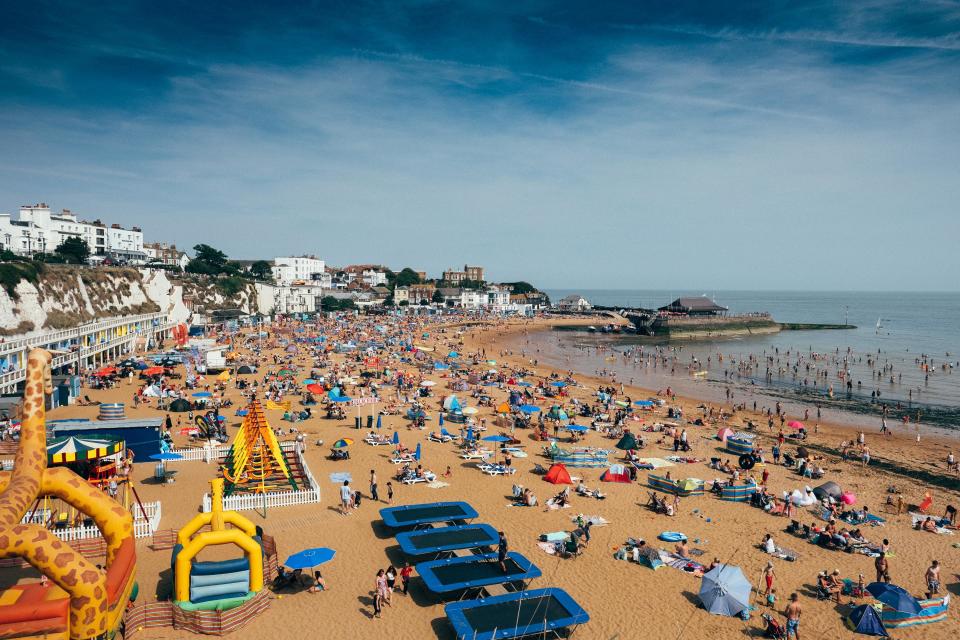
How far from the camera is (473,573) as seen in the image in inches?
504

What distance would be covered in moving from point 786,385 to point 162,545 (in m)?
44.5

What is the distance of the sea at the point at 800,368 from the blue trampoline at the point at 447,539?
26998 mm

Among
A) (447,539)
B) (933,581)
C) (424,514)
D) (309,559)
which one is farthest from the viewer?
(424,514)

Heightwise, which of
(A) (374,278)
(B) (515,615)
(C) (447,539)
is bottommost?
(B) (515,615)

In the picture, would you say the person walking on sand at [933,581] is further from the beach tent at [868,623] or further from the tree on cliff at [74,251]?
the tree on cliff at [74,251]

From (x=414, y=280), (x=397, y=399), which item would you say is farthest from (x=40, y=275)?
(x=414, y=280)

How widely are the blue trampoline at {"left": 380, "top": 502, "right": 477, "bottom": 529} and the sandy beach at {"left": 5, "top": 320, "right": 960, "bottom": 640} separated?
481 millimetres

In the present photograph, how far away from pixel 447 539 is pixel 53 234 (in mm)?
104578

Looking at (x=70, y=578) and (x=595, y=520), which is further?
(x=595, y=520)

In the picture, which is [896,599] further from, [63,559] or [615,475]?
[63,559]

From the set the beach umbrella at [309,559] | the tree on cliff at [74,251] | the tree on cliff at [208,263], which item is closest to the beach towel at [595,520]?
the beach umbrella at [309,559]

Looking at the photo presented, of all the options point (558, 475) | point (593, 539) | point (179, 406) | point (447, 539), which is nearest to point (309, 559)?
point (447, 539)

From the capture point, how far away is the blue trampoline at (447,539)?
543 inches

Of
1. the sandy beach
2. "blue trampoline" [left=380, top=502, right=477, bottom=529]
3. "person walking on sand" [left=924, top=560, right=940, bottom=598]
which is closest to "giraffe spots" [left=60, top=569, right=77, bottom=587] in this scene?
the sandy beach
